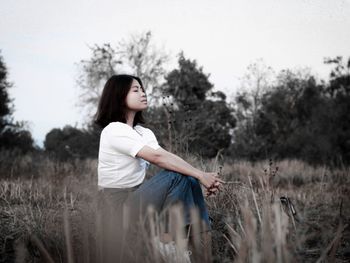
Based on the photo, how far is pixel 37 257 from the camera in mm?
2143

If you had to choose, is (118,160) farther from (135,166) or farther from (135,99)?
(135,99)

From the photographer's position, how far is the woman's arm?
7.77 ft

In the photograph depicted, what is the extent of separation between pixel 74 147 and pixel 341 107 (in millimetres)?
16142

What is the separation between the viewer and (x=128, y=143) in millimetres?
2512

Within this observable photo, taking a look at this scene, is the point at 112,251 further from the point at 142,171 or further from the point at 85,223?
the point at 142,171

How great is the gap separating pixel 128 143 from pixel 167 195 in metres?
0.48

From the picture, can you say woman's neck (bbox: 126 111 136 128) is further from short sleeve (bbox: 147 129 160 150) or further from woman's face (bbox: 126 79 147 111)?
short sleeve (bbox: 147 129 160 150)

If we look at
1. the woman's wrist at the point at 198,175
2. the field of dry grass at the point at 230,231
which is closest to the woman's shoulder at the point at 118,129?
the field of dry grass at the point at 230,231

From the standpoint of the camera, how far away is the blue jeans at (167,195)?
225 centimetres

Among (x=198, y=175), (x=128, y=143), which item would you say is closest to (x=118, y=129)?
(x=128, y=143)

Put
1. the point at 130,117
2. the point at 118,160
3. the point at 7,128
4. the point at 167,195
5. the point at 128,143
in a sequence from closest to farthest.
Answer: the point at 167,195 → the point at 128,143 → the point at 118,160 → the point at 130,117 → the point at 7,128

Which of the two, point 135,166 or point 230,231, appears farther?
point 135,166

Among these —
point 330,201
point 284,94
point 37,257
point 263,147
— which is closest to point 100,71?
point 263,147

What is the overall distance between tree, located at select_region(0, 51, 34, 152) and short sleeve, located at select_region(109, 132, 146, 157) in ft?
61.4
